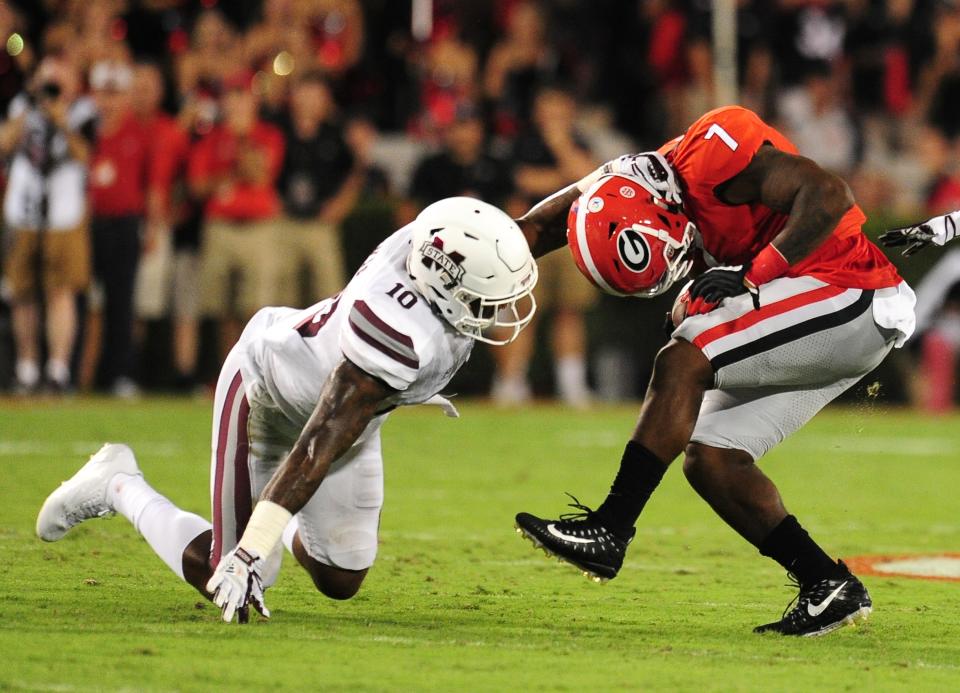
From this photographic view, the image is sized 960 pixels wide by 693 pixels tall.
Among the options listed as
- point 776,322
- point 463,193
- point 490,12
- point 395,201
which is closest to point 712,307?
point 776,322

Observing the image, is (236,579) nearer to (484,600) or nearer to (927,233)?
(484,600)

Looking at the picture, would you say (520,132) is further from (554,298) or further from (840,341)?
(840,341)

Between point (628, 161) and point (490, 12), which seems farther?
point (490, 12)

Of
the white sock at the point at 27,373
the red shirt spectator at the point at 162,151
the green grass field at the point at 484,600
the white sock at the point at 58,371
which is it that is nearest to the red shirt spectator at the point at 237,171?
the red shirt spectator at the point at 162,151

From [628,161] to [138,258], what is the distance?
711 centimetres

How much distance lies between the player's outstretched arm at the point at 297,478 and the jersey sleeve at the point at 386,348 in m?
0.04

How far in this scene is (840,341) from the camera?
451 cm

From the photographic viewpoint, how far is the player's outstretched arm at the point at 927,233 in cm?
475

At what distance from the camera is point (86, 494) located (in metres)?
5.00

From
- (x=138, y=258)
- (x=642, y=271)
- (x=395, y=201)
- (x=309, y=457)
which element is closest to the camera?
(x=309, y=457)

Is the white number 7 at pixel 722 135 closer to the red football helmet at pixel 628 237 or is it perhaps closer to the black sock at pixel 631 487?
the red football helmet at pixel 628 237

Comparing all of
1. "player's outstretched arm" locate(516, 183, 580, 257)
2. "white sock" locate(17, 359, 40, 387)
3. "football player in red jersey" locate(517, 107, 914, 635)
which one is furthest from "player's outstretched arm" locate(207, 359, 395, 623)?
"white sock" locate(17, 359, 40, 387)

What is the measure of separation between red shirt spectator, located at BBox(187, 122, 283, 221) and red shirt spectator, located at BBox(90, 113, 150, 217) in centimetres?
41

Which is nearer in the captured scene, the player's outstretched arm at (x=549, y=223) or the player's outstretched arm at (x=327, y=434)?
the player's outstretched arm at (x=327, y=434)
